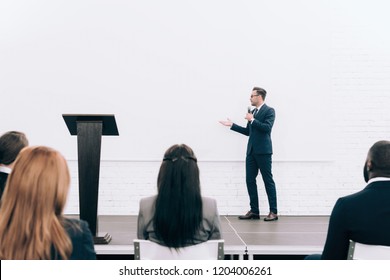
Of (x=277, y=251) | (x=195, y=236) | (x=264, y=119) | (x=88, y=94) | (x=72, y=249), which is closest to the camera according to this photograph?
(x=72, y=249)

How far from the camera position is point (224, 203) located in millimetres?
5570

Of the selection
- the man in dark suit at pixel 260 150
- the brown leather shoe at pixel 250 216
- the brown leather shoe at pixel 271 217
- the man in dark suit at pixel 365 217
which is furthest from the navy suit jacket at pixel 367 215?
the brown leather shoe at pixel 250 216

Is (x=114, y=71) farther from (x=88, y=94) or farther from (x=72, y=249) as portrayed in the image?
(x=72, y=249)

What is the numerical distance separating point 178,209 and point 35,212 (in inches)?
27.2

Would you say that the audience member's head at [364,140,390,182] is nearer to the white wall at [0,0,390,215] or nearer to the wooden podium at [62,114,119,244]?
the wooden podium at [62,114,119,244]

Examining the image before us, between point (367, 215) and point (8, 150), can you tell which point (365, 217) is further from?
point (8, 150)

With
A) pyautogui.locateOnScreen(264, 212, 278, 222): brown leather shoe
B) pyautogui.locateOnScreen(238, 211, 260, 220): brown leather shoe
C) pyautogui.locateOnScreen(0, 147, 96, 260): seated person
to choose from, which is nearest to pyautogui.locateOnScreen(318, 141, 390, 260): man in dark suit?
pyautogui.locateOnScreen(0, 147, 96, 260): seated person

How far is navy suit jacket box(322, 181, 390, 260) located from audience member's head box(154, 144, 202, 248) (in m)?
0.60

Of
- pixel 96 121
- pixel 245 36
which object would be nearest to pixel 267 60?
pixel 245 36

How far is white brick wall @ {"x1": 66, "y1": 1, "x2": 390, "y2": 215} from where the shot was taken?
559cm

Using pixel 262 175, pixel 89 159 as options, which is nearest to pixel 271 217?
pixel 262 175

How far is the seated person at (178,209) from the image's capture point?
1.86 metres

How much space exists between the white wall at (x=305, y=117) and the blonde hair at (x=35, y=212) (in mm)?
4185

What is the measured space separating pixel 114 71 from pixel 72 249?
173 inches
